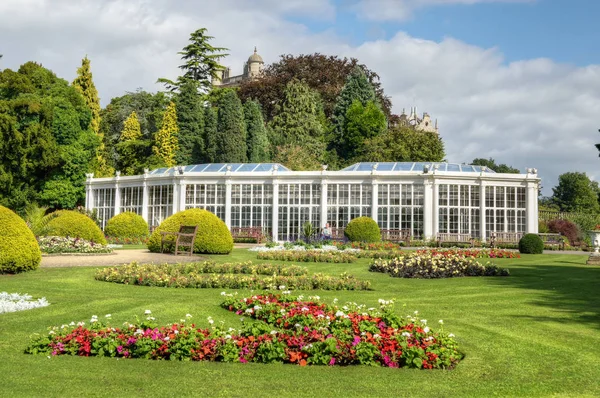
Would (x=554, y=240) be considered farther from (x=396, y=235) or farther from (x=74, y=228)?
(x=74, y=228)

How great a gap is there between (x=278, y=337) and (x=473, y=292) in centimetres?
707

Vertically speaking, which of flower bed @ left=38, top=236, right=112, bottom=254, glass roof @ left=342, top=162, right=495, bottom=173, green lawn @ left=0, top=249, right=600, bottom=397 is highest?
glass roof @ left=342, top=162, right=495, bottom=173

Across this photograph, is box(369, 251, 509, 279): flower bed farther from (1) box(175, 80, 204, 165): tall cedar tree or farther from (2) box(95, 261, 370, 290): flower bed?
(1) box(175, 80, 204, 165): tall cedar tree

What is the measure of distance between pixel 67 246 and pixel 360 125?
125 feet

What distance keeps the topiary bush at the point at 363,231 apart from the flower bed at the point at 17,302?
20.3m

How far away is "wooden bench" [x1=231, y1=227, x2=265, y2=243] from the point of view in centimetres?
3484

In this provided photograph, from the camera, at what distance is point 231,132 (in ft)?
→ 169

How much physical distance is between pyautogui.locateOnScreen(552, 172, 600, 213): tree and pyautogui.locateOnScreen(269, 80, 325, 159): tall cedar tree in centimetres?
3411

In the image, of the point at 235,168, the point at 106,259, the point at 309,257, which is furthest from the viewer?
the point at 235,168

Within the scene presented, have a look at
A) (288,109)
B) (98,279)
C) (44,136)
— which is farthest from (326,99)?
(98,279)

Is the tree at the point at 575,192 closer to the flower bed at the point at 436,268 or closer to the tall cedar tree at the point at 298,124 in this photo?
the tall cedar tree at the point at 298,124

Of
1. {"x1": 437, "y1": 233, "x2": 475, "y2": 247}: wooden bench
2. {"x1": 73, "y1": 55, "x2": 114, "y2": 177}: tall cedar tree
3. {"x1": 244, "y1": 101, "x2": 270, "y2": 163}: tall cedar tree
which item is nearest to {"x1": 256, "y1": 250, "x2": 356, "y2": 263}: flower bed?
{"x1": 437, "y1": 233, "x2": 475, "y2": 247}: wooden bench

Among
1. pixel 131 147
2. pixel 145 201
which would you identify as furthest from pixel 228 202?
pixel 131 147

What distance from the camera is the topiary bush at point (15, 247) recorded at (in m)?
15.5
